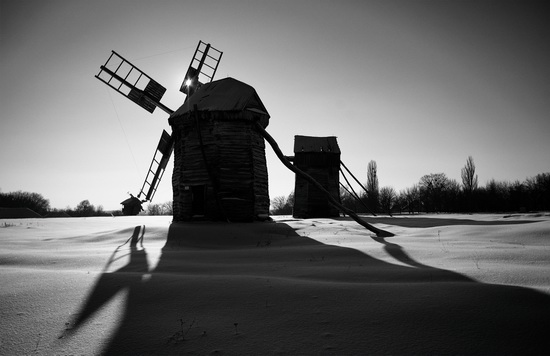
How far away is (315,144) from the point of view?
2242cm

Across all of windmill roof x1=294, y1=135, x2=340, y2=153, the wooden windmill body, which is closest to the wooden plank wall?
the wooden windmill body

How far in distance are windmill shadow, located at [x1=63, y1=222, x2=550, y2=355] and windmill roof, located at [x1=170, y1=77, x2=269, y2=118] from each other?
9.50 meters

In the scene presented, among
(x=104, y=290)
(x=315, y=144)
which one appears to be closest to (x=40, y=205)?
(x=315, y=144)

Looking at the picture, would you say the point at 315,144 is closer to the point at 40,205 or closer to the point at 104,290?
the point at 104,290

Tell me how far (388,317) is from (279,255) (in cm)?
341

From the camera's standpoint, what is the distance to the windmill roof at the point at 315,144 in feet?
71.9

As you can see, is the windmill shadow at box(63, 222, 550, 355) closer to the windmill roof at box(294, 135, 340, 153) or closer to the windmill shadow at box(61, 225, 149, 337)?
the windmill shadow at box(61, 225, 149, 337)

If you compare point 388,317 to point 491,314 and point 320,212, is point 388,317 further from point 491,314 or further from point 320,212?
point 320,212

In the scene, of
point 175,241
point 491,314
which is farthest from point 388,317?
point 175,241

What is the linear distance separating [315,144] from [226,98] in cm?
1128

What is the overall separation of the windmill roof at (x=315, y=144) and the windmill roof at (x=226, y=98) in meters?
9.31

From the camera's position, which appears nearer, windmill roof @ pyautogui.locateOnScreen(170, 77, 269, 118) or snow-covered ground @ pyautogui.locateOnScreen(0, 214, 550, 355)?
snow-covered ground @ pyautogui.locateOnScreen(0, 214, 550, 355)

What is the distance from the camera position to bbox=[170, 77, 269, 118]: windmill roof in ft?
39.2

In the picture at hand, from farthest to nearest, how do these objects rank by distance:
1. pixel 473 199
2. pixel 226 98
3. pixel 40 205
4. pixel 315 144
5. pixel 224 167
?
pixel 40 205 < pixel 473 199 < pixel 315 144 < pixel 226 98 < pixel 224 167
